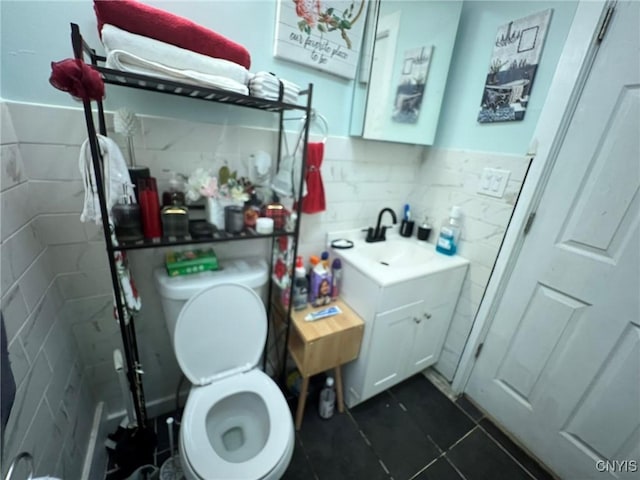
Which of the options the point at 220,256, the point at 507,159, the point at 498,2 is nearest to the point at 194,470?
the point at 220,256

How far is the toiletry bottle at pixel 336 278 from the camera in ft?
4.25

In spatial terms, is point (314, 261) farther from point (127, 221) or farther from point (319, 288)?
point (127, 221)

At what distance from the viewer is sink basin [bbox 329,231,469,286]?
115 centimetres

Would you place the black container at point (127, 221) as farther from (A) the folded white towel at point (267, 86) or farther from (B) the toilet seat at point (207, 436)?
(B) the toilet seat at point (207, 436)

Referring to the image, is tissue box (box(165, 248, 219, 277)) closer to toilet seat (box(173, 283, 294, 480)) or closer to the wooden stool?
toilet seat (box(173, 283, 294, 480))

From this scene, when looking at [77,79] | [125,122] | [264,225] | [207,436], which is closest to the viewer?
[77,79]

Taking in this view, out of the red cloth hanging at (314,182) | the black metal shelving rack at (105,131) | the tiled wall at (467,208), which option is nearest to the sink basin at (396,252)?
the tiled wall at (467,208)

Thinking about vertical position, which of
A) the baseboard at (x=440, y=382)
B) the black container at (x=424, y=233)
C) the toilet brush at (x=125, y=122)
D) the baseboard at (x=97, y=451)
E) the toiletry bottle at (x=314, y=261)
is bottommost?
the baseboard at (x=440, y=382)

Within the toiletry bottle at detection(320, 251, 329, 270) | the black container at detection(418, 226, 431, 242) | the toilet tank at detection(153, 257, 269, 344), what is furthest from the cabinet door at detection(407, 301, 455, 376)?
the toilet tank at detection(153, 257, 269, 344)

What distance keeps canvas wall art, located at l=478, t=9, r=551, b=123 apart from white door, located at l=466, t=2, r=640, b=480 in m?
0.19

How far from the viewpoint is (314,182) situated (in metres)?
1.17

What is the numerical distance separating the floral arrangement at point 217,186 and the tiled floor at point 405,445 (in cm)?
114

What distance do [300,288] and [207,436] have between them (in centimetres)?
62

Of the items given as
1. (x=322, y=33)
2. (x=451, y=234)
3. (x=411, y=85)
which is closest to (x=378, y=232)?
(x=451, y=234)
